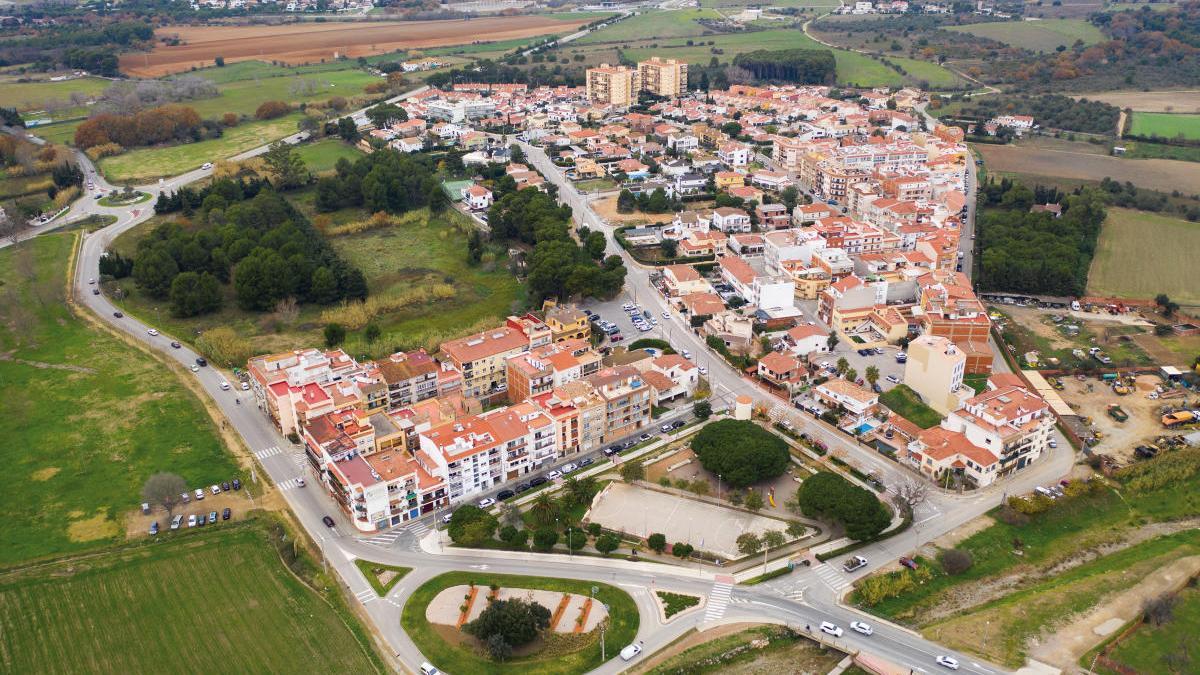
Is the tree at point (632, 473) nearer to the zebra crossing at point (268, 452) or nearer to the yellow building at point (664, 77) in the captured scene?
the zebra crossing at point (268, 452)

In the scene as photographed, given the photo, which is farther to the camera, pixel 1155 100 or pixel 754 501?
pixel 1155 100

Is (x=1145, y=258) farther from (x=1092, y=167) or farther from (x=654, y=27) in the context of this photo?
(x=654, y=27)

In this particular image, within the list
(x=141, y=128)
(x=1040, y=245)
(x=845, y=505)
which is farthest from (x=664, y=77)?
(x=845, y=505)

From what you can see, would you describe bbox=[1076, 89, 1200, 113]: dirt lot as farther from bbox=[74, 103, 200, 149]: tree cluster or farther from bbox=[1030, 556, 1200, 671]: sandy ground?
bbox=[74, 103, 200, 149]: tree cluster

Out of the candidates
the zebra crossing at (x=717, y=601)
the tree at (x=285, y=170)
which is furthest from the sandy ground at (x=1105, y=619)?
the tree at (x=285, y=170)

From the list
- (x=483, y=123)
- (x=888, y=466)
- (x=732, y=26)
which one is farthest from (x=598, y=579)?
(x=732, y=26)

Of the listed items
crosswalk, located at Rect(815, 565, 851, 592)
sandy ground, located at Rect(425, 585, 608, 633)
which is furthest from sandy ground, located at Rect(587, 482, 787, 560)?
sandy ground, located at Rect(425, 585, 608, 633)
